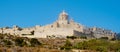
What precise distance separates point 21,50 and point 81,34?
54874 millimetres

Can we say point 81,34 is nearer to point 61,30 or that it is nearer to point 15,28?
point 61,30

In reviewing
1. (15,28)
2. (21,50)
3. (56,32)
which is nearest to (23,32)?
(15,28)

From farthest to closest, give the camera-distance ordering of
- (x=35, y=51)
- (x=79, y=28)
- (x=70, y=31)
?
(x=79, y=28) < (x=70, y=31) < (x=35, y=51)

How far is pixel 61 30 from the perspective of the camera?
82.6 meters

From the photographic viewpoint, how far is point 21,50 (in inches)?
1204

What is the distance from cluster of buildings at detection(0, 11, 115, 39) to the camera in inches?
3206

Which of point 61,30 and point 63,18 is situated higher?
point 63,18

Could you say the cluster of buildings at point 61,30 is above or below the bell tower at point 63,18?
below

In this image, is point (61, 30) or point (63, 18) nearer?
point (61, 30)

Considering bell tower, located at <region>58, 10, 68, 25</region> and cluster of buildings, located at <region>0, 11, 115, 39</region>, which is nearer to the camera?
cluster of buildings, located at <region>0, 11, 115, 39</region>

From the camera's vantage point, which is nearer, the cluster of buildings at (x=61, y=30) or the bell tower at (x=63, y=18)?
the cluster of buildings at (x=61, y=30)

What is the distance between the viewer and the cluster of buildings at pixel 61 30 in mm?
81444

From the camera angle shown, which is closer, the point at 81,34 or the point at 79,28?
the point at 81,34

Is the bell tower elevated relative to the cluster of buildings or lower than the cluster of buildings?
elevated
